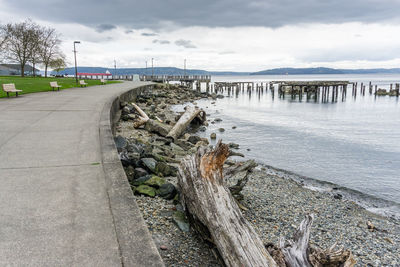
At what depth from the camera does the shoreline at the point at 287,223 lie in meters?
4.16

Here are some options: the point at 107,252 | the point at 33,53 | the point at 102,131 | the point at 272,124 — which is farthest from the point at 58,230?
the point at 33,53

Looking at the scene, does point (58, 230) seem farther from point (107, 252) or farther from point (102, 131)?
point (102, 131)

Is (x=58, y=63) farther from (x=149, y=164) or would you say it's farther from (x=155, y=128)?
(x=149, y=164)

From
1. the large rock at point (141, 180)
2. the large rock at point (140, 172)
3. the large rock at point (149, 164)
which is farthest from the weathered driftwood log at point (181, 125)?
the large rock at point (141, 180)

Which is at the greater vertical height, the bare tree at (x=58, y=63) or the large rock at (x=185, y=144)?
the bare tree at (x=58, y=63)

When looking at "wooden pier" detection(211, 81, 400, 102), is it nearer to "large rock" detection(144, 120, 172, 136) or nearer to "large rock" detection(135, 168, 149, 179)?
"large rock" detection(144, 120, 172, 136)

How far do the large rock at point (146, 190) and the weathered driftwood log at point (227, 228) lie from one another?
2.27ft

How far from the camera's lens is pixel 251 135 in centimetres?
1886

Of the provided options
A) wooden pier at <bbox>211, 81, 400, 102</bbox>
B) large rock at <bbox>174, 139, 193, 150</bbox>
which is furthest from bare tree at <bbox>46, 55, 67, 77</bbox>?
large rock at <bbox>174, 139, 193, 150</bbox>

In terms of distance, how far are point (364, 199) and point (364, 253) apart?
13.1ft

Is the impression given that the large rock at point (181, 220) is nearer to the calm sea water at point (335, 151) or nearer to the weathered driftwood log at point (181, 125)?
the calm sea water at point (335, 151)

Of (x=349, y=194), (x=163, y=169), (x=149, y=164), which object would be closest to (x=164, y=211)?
(x=149, y=164)

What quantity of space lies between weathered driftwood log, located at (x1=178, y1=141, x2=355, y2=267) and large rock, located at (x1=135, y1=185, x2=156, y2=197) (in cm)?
69

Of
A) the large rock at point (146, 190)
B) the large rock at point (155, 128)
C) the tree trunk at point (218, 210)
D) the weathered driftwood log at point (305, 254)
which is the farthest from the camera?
the large rock at point (155, 128)
